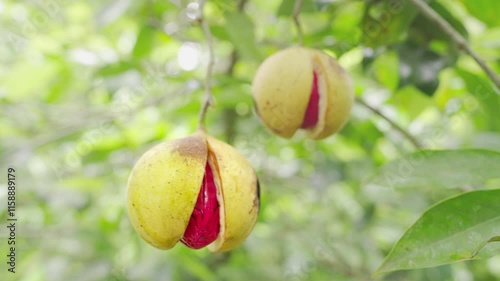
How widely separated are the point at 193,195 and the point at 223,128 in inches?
43.7

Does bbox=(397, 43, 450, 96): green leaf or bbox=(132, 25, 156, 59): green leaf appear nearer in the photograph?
bbox=(397, 43, 450, 96): green leaf

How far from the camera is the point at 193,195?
2.67 ft

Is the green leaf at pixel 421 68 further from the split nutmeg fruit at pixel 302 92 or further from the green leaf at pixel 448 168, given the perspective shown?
the green leaf at pixel 448 168

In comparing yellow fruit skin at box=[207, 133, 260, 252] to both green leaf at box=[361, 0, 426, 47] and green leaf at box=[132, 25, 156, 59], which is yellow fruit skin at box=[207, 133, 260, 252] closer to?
green leaf at box=[361, 0, 426, 47]

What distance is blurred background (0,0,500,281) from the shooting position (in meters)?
1.44

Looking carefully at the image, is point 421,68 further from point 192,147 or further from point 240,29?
point 192,147

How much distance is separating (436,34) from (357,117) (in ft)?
1.52

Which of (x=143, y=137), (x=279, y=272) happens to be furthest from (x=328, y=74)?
(x=279, y=272)

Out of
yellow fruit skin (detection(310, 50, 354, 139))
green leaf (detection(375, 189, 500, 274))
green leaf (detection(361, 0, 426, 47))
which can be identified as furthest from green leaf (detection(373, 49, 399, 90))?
green leaf (detection(375, 189, 500, 274))

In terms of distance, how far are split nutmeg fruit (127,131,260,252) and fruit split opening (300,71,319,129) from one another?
243 millimetres

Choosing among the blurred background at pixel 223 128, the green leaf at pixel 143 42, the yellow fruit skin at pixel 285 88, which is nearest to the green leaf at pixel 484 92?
the blurred background at pixel 223 128

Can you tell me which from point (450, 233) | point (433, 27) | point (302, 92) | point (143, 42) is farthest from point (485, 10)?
point (143, 42)

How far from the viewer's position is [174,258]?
168 centimetres

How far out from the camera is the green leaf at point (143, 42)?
1.66 metres
